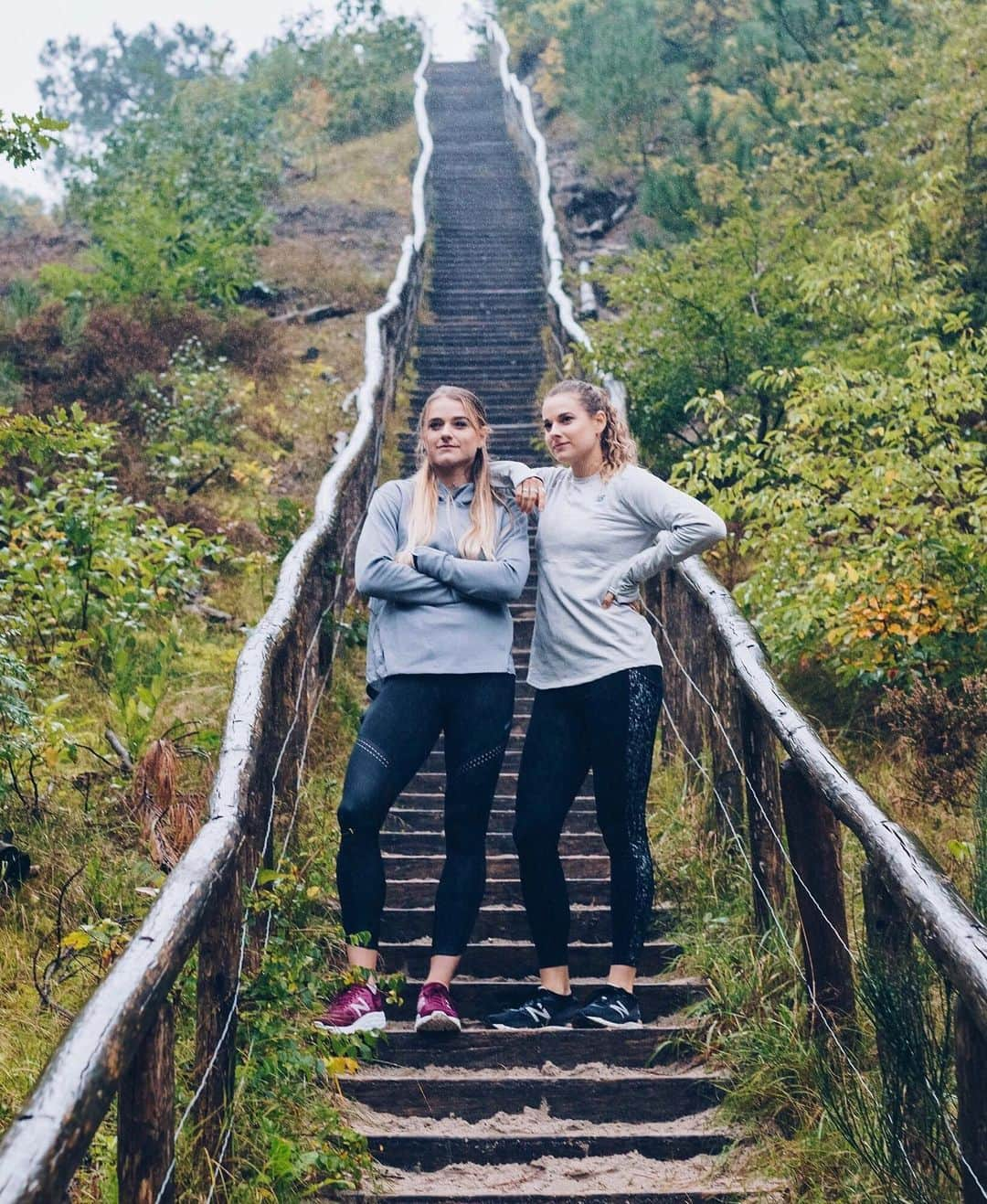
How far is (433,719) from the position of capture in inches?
160

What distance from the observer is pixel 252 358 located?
44.1ft

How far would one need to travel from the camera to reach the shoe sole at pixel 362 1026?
3.89m

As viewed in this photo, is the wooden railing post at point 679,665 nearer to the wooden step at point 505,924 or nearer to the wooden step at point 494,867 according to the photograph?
the wooden step at point 494,867

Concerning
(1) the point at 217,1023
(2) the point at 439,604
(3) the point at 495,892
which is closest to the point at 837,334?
(3) the point at 495,892

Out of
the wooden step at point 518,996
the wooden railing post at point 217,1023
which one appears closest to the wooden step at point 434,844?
the wooden step at point 518,996

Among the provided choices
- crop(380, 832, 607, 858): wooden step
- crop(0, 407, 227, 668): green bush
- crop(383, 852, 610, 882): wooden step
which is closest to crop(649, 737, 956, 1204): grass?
crop(383, 852, 610, 882): wooden step

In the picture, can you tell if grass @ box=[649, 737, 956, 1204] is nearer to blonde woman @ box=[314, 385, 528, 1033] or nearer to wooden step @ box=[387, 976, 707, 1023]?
wooden step @ box=[387, 976, 707, 1023]

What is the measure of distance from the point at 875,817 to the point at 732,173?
10699mm

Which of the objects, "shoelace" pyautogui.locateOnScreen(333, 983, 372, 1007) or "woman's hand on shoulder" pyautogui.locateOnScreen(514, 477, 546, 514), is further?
"woman's hand on shoulder" pyautogui.locateOnScreen(514, 477, 546, 514)

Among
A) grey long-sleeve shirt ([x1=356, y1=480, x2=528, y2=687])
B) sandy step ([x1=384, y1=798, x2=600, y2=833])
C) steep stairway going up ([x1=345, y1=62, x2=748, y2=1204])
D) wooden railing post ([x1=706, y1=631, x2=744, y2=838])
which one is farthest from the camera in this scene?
sandy step ([x1=384, y1=798, x2=600, y2=833])

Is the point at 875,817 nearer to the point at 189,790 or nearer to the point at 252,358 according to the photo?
the point at 189,790

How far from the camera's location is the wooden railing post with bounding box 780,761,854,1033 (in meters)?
3.82

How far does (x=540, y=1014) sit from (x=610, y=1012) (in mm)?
224

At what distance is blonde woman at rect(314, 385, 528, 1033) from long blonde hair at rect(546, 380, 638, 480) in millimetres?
438
